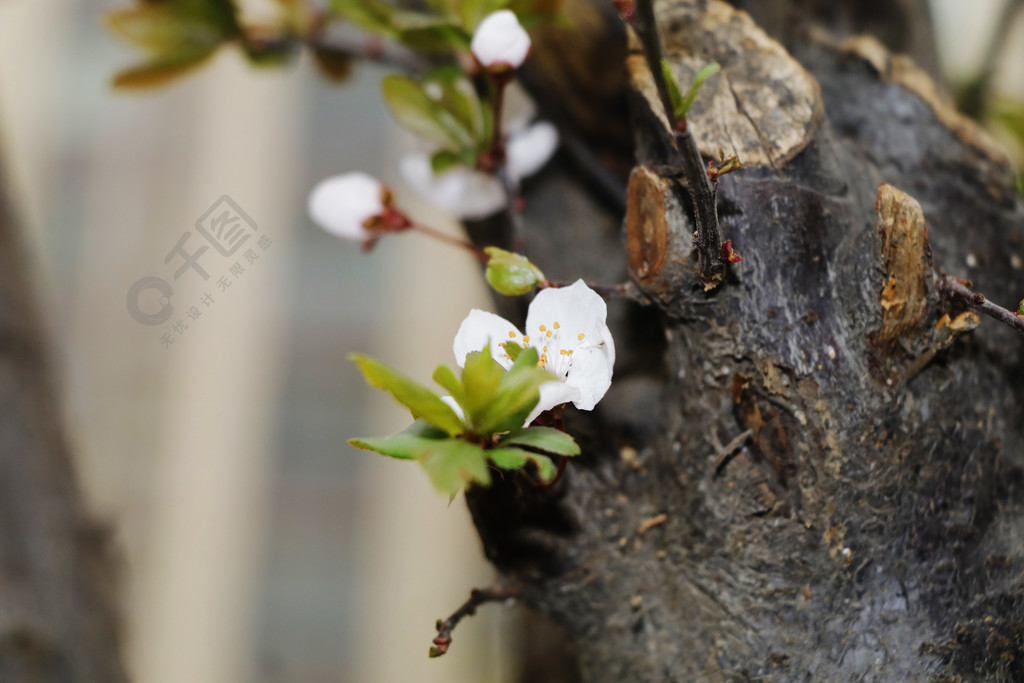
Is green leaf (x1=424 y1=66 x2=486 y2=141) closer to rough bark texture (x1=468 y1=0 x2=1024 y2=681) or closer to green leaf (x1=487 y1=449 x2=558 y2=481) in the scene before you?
rough bark texture (x1=468 y1=0 x2=1024 y2=681)

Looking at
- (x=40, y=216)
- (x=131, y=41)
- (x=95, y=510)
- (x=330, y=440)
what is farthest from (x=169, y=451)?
(x=131, y=41)

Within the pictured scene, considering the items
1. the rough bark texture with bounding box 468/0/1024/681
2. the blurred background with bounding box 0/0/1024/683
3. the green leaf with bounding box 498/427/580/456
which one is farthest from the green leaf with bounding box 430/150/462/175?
the blurred background with bounding box 0/0/1024/683

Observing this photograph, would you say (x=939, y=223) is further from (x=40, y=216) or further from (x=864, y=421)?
(x=40, y=216)

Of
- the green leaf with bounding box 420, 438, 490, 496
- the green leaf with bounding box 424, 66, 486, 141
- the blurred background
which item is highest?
the green leaf with bounding box 424, 66, 486, 141

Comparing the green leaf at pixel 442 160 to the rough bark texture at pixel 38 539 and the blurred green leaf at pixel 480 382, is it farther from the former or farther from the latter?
the rough bark texture at pixel 38 539

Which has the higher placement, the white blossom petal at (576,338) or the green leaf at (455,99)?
the green leaf at (455,99)

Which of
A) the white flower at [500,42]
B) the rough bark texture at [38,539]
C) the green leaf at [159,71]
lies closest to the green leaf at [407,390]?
the white flower at [500,42]

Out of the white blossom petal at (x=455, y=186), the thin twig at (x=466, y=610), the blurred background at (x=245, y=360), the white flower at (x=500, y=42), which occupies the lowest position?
the blurred background at (x=245, y=360)
